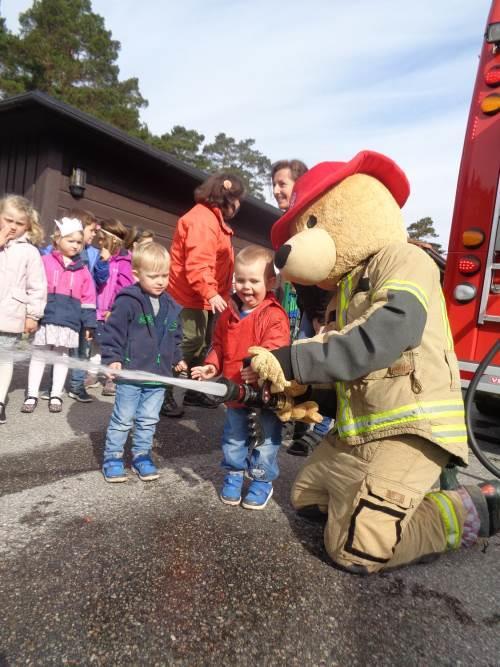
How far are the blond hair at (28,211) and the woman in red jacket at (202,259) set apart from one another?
41.0 inches

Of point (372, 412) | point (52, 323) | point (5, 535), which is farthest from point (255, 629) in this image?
point (52, 323)

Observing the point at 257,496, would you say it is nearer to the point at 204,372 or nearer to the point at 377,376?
the point at 204,372

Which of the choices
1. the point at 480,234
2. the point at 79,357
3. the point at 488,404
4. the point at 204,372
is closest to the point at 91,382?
the point at 79,357

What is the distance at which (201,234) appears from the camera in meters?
3.72

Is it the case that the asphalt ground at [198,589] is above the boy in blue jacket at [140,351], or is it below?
below

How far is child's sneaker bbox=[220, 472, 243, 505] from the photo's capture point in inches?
93.9

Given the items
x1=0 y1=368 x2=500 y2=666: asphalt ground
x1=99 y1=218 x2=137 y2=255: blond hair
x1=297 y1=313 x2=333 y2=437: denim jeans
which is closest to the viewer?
x1=0 y1=368 x2=500 y2=666: asphalt ground

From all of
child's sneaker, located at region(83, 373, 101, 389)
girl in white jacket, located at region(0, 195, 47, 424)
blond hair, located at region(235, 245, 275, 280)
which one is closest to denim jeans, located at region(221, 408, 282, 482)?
blond hair, located at region(235, 245, 275, 280)

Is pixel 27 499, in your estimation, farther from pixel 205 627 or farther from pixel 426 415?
pixel 426 415

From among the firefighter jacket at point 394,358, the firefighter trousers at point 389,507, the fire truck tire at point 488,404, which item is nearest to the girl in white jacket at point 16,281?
the firefighter jacket at point 394,358

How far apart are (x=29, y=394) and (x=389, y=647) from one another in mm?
3227

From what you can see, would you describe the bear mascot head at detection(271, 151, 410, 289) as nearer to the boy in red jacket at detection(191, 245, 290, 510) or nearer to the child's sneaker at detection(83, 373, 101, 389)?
the boy in red jacket at detection(191, 245, 290, 510)

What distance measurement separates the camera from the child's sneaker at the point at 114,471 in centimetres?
252

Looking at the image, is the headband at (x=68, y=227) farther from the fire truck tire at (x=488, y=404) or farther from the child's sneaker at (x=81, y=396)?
the fire truck tire at (x=488, y=404)
